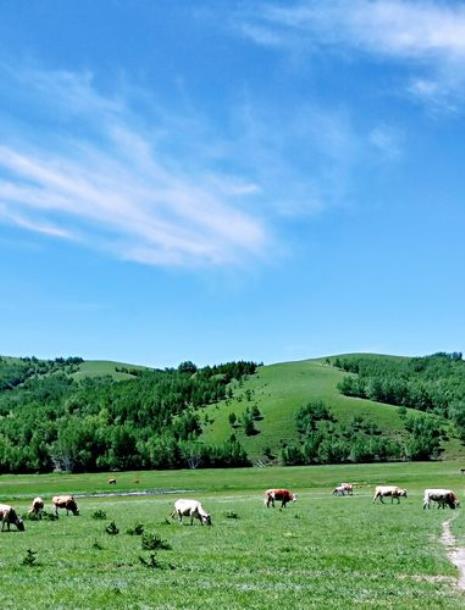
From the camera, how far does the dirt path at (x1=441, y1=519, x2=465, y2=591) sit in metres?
22.0

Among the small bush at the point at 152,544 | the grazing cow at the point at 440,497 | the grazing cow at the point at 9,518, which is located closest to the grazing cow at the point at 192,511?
the grazing cow at the point at 9,518

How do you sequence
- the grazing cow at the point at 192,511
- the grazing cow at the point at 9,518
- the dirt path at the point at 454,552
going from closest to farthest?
the dirt path at the point at 454,552, the grazing cow at the point at 9,518, the grazing cow at the point at 192,511

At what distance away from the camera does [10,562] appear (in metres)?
25.7

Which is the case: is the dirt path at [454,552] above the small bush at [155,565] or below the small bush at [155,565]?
below

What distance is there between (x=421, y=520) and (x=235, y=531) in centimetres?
1406

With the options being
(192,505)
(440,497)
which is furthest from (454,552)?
(440,497)

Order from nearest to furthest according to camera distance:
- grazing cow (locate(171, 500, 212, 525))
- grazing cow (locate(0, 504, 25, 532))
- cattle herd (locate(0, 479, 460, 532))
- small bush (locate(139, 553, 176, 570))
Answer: small bush (locate(139, 553, 176, 570)), grazing cow (locate(0, 504, 25, 532)), cattle herd (locate(0, 479, 460, 532)), grazing cow (locate(171, 500, 212, 525))

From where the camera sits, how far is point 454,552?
28172 millimetres

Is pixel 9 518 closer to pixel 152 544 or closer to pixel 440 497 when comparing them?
pixel 152 544

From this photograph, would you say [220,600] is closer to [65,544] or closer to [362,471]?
[65,544]

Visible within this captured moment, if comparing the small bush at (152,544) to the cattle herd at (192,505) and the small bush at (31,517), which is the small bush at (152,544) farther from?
the small bush at (31,517)

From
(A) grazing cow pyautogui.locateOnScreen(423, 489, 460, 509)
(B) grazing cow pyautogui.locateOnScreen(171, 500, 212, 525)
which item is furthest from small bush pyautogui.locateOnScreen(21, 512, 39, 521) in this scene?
(A) grazing cow pyautogui.locateOnScreen(423, 489, 460, 509)

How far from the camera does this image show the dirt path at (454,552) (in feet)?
72.3

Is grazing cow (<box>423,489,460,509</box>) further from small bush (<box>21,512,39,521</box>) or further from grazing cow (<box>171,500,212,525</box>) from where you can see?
small bush (<box>21,512,39,521</box>)
